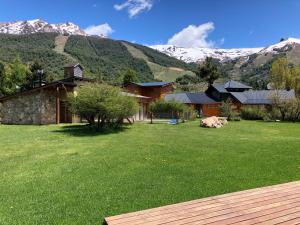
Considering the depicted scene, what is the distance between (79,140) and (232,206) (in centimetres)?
1281

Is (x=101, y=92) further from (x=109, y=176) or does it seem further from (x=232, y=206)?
(x=232, y=206)

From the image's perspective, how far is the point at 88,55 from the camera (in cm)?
12350

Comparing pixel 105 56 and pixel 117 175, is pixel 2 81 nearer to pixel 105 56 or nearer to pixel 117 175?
pixel 117 175

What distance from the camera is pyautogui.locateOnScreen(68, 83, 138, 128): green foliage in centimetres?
2164

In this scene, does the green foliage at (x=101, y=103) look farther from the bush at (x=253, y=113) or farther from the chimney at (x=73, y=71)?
the bush at (x=253, y=113)

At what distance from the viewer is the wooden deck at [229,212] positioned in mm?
4977

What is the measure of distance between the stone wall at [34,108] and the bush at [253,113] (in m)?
24.8

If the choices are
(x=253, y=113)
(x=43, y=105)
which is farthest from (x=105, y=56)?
(x=43, y=105)

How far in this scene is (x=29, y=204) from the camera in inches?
278

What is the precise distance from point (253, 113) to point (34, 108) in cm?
2645

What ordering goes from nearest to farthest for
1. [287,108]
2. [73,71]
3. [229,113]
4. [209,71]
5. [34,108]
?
1. [34,108]
2. [73,71]
3. [287,108]
4. [229,113]
5. [209,71]

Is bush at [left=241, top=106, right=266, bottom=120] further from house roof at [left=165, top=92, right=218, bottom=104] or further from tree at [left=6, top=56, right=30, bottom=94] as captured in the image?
tree at [left=6, top=56, right=30, bottom=94]

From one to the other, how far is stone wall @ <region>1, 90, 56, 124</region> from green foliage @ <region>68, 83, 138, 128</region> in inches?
251

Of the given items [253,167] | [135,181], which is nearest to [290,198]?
[135,181]
